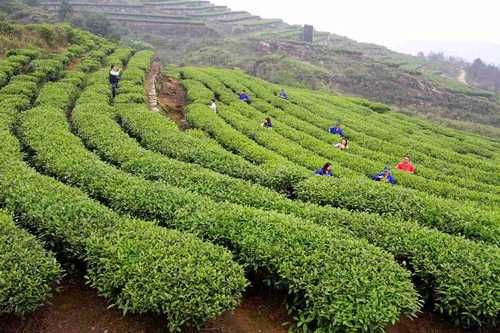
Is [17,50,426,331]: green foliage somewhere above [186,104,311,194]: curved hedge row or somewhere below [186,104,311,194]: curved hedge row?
above

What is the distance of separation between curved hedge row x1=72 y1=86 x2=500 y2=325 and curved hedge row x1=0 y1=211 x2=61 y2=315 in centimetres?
501

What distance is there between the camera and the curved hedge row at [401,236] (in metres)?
8.19

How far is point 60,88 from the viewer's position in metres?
22.9

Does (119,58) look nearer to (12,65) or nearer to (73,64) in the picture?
(73,64)

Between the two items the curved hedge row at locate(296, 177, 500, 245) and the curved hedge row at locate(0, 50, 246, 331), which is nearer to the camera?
the curved hedge row at locate(0, 50, 246, 331)

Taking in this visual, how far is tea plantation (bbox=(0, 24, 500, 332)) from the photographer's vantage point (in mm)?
7520

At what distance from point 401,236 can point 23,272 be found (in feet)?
27.0

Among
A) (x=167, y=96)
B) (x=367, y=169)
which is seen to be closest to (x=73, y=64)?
(x=167, y=96)

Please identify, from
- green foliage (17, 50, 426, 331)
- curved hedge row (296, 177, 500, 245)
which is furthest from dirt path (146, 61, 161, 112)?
curved hedge row (296, 177, 500, 245)

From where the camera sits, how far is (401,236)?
1003 cm

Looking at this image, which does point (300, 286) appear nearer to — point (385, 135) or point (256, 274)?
point (256, 274)

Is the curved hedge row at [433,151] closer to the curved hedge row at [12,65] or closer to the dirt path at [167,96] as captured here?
the dirt path at [167,96]

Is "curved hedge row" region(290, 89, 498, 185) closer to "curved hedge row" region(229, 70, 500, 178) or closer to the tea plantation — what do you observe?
"curved hedge row" region(229, 70, 500, 178)

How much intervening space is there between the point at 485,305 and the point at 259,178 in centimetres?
809
